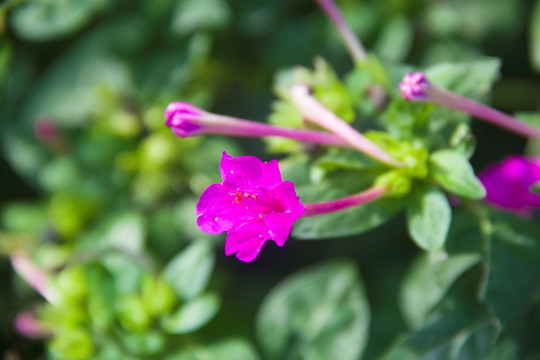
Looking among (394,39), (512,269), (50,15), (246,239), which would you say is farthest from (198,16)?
(512,269)

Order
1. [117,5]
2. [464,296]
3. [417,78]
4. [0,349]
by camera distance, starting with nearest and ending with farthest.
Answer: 1. [417,78]
2. [464,296]
3. [0,349]
4. [117,5]

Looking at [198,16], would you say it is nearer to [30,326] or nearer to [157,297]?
[157,297]

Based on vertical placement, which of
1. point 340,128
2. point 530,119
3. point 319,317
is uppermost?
point 340,128

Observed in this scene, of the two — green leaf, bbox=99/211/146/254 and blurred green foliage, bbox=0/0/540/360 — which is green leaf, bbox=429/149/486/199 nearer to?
blurred green foliage, bbox=0/0/540/360

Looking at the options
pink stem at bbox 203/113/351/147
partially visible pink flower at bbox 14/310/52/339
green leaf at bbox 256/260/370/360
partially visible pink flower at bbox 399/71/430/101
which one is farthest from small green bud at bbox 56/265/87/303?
partially visible pink flower at bbox 399/71/430/101

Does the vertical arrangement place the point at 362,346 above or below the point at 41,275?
below

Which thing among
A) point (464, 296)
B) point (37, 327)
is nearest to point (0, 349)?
point (37, 327)

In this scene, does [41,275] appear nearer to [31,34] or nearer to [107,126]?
[107,126]
